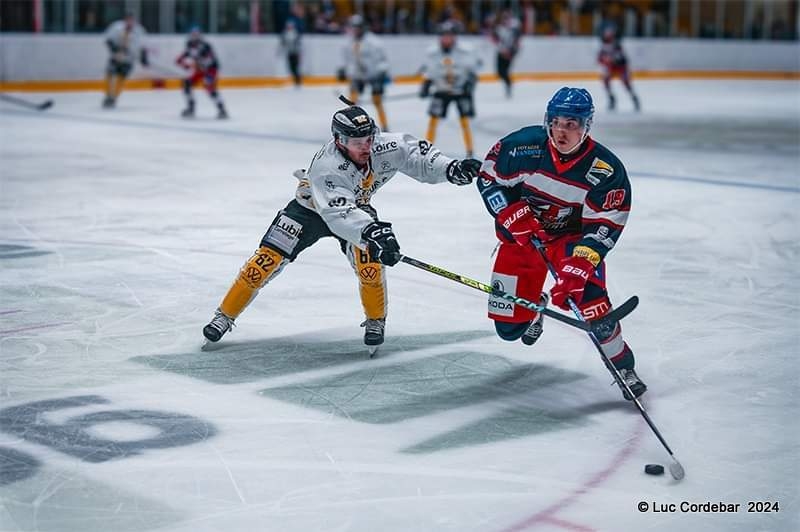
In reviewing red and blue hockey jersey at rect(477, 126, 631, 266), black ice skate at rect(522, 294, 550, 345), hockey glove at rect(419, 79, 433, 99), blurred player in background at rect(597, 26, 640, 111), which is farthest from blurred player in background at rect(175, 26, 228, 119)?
red and blue hockey jersey at rect(477, 126, 631, 266)

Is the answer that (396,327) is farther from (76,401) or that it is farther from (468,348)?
(76,401)

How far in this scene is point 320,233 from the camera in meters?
5.27

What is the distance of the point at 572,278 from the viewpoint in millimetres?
4426

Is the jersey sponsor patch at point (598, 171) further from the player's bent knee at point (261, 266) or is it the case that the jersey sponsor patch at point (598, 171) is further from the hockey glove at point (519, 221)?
the player's bent knee at point (261, 266)

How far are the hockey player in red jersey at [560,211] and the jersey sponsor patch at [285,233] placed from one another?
83 cm

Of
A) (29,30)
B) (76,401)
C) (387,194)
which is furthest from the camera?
(29,30)

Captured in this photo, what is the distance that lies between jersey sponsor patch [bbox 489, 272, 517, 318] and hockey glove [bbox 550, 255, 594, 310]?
1.43ft

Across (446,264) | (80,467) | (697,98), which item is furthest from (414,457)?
(697,98)

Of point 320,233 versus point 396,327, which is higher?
point 320,233

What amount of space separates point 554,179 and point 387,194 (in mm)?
5241

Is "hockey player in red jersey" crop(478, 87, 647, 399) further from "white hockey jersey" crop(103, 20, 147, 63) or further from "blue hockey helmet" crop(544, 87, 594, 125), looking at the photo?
"white hockey jersey" crop(103, 20, 147, 63)

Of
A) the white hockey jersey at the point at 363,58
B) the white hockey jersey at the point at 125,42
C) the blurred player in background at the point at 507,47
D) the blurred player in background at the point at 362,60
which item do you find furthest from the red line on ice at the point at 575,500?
the blurred player in background at the point at 507,47

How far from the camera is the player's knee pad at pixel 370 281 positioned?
205 inches

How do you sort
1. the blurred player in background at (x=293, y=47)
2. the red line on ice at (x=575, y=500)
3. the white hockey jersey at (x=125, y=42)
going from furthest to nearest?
the blurred player in background at (x=293, y=47) → the white hockey jersey at (x=125, y=42) → the red line on ice at (x=575, y=500)
